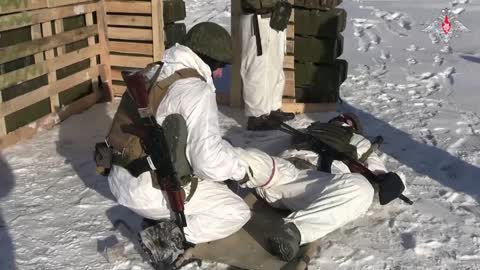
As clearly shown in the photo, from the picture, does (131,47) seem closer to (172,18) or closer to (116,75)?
(116,75)

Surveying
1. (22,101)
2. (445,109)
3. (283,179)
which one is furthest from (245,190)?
(445,109)

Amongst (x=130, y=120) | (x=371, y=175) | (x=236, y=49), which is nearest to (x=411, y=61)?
(x=236, y=49)

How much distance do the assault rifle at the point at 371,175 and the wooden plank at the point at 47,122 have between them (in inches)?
112

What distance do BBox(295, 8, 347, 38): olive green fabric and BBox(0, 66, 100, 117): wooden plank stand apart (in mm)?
2505

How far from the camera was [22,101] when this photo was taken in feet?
18.4

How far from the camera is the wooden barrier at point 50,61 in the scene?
5.44 meters

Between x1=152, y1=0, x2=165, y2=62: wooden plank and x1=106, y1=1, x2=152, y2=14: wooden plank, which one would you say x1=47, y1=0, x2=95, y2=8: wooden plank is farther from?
x1=152, y1=0, x2=165, y2=62: wooden plank

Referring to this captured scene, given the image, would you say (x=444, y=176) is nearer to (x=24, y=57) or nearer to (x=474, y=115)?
(x=474, y=115)

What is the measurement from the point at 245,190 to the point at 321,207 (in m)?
0.99

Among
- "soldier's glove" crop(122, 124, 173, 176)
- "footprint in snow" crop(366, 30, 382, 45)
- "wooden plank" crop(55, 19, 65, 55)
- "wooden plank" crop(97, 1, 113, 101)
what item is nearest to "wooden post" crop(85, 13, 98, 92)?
"wooden plank" crop(97, 1, 113, 101)

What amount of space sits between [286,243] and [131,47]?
168 inches

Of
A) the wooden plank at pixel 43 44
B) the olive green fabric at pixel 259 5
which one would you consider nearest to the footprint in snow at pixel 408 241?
the olive green fabric at pixel 259 5

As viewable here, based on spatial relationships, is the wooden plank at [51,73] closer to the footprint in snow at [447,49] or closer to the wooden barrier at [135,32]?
the wooden barrier at [135,32]

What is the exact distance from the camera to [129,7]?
6.85 m
